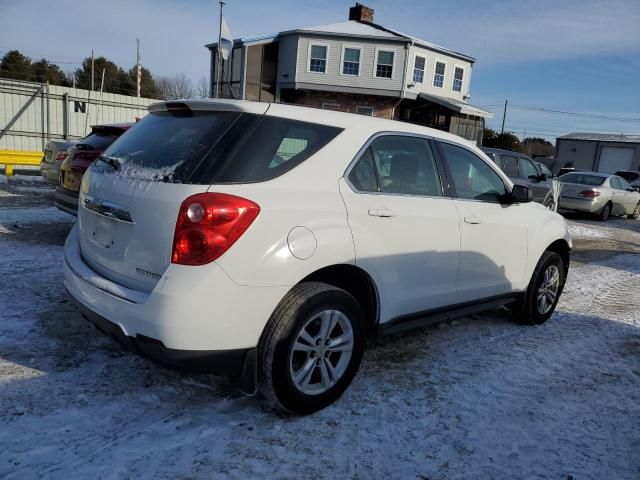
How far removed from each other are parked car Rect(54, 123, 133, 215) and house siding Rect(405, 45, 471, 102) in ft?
74.9

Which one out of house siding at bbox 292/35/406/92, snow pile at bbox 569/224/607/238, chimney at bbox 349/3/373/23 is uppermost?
chimney at bbox 349/3/373/23

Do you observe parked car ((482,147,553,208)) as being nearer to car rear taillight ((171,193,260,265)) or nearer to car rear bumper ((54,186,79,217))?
car rear bumper ((54,186,79,217))

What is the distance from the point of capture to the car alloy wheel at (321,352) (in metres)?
2.87

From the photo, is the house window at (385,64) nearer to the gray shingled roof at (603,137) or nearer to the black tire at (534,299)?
the black tire at (534,299)

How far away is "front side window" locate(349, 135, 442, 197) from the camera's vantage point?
10.7 feet

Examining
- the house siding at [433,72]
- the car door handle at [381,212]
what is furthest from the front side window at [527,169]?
the house siding at [433,72]

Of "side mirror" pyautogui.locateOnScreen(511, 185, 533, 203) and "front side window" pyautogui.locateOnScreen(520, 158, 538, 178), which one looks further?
"front side window" pyautogui.locateOnScreen(520, 158, 538, 178)

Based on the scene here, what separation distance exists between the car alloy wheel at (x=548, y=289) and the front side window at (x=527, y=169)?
8.17m

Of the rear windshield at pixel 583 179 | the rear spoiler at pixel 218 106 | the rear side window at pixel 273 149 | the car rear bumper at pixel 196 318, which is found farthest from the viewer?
the rear windshield at pixel 583 179

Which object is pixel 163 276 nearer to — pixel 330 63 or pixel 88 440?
pixel 88 440

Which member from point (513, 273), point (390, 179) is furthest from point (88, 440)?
point (513, 273)

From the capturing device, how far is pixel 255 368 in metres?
2.67

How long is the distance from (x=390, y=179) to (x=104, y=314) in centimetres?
194

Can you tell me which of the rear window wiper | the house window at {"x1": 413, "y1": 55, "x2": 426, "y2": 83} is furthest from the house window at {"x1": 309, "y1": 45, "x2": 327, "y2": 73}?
the rear window wiper
